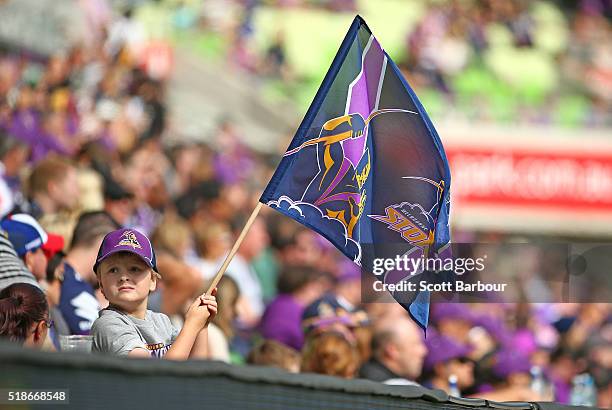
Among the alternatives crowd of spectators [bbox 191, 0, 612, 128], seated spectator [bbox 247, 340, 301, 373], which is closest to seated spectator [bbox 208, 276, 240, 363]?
seated spectator [bbox 247, 340, 301, 373]

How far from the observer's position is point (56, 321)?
14.3 feet

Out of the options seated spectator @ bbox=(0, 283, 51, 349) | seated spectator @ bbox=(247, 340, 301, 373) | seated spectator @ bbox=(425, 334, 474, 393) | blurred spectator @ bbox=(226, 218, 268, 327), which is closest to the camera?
seated spectator @ bbox=(0, 283, 51, 349)

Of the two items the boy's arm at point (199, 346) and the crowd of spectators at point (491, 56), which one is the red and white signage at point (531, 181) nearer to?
the crowd of spectators at point (491, 56)

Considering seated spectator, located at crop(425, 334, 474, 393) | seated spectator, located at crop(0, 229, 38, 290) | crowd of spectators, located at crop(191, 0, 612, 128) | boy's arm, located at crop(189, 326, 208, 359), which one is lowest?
boy's arm, located at crop(189, 326, 208, 359)

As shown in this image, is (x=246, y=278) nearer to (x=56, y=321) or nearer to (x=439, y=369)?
(x=439, y=369)

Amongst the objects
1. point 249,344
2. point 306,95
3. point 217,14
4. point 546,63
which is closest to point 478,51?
point 546,63

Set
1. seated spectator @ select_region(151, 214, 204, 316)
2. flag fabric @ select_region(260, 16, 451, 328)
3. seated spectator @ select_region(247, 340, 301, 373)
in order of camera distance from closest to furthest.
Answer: flag fabric @ select_region(260, 16, 451, 328)
seated spectator @ select_region(247, 340, 301, 373)
seated spectator @ select_region(151, 214, 204, 316)

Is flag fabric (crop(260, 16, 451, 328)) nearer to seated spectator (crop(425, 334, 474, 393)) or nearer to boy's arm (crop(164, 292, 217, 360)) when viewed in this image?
boy's arm (crop(164, 292, 217, 360))

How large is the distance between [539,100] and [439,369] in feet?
33.5

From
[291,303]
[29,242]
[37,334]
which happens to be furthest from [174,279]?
[37,334]

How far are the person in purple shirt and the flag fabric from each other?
244 cm

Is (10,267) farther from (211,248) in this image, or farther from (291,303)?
(211,248)

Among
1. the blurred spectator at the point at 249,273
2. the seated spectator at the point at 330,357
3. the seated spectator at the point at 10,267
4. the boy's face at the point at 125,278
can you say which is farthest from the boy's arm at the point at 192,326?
the blurred spectator at the point at 249,273

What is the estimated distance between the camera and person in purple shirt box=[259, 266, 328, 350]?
6.60 metres
